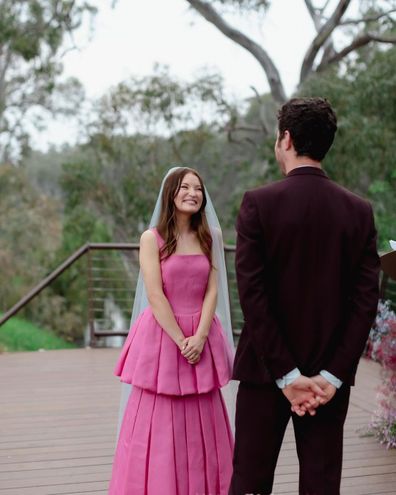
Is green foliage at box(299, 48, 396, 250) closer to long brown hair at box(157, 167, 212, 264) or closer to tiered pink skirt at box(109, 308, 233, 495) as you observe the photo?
long brown hair at box(157, 167, 212, 264)

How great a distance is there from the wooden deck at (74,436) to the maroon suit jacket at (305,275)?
4.52 ft

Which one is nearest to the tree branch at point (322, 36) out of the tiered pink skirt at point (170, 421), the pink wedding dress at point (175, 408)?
the pink wedding dress at point (175, 408)

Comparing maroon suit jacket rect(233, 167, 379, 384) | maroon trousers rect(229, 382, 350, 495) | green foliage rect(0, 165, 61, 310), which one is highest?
maroon suit jacket rect(233, 167, 379, 384)

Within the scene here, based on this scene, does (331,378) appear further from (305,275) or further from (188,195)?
(188,195)

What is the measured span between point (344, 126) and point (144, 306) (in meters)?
6.66

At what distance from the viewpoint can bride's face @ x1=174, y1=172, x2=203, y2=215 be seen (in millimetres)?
2564

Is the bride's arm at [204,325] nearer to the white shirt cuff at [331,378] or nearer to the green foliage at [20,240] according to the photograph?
the white shirt cuff at [331,378]

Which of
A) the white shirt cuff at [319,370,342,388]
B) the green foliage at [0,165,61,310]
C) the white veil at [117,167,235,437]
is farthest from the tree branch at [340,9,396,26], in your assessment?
the white shirt cuff at [319,370,342,388]

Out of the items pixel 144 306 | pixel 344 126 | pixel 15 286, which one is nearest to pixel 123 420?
pixel 144 306

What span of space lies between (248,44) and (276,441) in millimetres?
10461

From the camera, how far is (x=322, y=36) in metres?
11.0

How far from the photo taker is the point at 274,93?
38.6ft

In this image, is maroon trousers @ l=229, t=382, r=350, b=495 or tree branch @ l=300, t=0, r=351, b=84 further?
tree branch @ l=300, t=0, r=351, b=84

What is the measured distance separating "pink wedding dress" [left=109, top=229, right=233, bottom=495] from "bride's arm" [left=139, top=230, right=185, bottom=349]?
0.04 m
